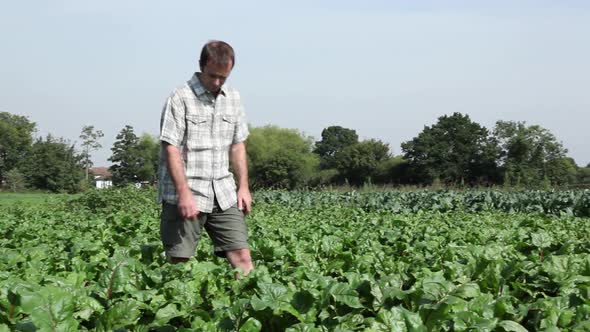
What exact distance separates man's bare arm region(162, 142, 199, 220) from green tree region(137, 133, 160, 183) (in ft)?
292

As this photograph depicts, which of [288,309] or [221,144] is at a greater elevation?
[221,144]

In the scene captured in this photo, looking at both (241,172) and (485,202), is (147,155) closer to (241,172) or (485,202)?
(485,202)

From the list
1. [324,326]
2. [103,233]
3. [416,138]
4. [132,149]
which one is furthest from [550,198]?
[132,149]

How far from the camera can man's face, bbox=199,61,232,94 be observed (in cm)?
435

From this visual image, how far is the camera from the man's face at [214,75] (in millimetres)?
4348

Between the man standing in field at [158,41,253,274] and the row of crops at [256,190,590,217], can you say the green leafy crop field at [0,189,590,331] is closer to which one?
the man standing in field at [158,41,253,274]

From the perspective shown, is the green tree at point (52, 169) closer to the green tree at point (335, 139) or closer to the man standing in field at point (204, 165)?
the green tree at point (335, 139)

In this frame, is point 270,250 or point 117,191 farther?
point 117,191

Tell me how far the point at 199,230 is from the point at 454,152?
243 feet

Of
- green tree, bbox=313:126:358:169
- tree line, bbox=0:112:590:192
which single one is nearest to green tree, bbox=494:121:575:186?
tree line, bbox=0:112:590:192

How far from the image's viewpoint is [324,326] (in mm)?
2545

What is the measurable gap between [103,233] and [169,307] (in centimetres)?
477

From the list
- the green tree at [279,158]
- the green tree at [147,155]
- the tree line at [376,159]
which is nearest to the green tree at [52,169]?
the tree line at [376,159]

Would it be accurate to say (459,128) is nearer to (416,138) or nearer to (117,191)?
(416,138)
